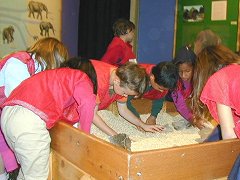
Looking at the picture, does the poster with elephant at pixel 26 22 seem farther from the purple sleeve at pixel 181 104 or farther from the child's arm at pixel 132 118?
the purple sleeve at pixel 181 104

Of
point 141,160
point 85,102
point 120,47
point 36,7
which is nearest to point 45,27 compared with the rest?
point 36,7

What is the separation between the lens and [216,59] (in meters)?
1.49

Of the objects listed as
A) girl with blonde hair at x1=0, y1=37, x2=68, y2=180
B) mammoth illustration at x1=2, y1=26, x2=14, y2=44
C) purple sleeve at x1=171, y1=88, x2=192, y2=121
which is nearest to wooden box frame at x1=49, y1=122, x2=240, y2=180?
girl with blonde hair at x1=0, y1=37, x2=68, y2=180

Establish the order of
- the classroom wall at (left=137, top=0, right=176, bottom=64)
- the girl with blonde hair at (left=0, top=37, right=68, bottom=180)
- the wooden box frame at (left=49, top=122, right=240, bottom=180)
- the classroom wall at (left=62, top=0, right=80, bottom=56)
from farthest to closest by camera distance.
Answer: the classroom wall at (left=137, top=0, right=176, bottom=64), the classroom wall at (left=62, top=0, right=80, bottom=56), the girl with blonde hair at (left=0, top=37, right=68, bottom=180), the wooden box frame at (left=49, top=122, right=240, bottom=180)

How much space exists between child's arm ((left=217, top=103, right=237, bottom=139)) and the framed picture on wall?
9.59 feet

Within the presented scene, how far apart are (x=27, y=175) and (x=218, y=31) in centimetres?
301

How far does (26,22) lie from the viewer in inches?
136

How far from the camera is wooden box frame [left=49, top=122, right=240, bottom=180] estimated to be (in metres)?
1.03

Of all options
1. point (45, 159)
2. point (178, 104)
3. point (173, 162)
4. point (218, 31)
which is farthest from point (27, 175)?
point (218, 31)

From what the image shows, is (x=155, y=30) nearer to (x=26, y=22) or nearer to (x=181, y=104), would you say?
(x=26, y=22)

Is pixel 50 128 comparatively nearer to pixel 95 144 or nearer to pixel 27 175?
pixel 27 175

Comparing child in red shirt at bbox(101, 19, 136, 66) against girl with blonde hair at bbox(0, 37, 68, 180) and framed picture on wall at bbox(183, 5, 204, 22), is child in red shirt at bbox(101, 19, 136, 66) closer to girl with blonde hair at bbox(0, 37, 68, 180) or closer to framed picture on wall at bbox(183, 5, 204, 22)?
framed picture on wall at bbox(183, 5, 204, 22)

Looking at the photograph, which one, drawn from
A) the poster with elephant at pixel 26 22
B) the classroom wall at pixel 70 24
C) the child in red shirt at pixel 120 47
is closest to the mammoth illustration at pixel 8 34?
the poster with elephant at pixel 26 22

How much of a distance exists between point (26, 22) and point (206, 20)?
2000mm
